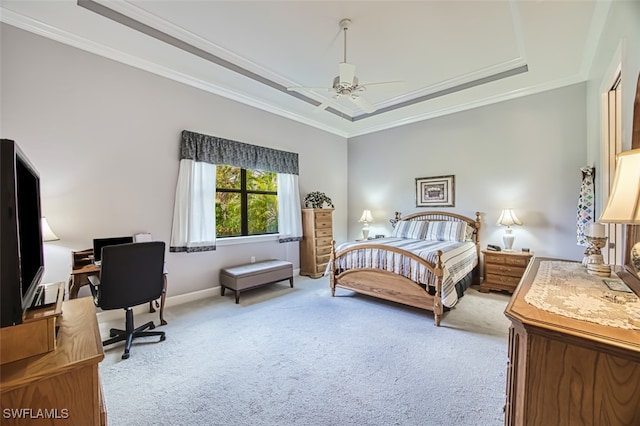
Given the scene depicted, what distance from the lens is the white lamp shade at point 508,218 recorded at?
4.06 metres

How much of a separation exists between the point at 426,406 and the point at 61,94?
14.3 feet

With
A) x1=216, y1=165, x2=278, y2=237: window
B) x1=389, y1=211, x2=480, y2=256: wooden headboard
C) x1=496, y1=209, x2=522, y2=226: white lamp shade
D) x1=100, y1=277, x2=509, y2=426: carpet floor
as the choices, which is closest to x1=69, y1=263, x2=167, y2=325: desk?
x1=100, y1=277, x2=509, y2=426: carpet floor

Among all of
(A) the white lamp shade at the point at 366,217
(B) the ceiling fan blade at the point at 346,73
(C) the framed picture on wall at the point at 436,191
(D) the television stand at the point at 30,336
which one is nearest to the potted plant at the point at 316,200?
(A) the white lamp shade at the point at 366,217

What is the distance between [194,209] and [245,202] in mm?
955

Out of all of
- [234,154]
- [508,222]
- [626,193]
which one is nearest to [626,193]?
[626,193]

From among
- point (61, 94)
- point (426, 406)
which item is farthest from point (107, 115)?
point (426, 406)

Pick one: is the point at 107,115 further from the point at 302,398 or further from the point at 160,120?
the point at 302,398

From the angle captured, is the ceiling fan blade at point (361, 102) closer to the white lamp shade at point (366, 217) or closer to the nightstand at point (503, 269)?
the white lamp shade at point (366, 217)

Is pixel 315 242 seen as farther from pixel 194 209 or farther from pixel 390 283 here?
pixel 194 209

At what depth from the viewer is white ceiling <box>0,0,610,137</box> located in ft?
8.25

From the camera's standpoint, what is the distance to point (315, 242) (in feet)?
16.6

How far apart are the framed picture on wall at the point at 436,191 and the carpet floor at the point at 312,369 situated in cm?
217

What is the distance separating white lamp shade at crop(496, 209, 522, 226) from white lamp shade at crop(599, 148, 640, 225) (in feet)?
11.0

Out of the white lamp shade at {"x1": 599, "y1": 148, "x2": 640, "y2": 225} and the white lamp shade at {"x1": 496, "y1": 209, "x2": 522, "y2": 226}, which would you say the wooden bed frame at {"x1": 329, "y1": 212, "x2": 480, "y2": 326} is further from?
the white lamp shade at {"x1": 599, "y1": 148, "x2": 640, "y2": 225}
